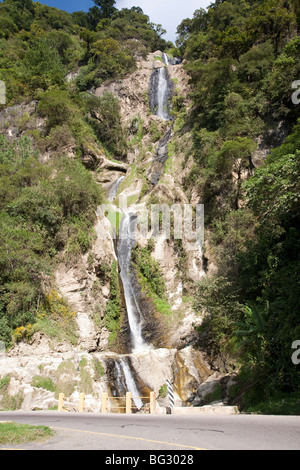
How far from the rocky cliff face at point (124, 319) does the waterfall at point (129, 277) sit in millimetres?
585

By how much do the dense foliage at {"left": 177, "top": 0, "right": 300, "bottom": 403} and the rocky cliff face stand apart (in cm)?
226

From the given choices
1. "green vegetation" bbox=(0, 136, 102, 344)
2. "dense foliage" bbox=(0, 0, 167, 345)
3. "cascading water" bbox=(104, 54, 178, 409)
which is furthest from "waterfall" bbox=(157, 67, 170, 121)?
"green vegetation" bbox=(0, 136, 102, 344)

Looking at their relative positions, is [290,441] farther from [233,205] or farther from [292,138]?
[233,205]

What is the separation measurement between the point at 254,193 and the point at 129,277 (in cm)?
1462

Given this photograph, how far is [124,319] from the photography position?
22.9 m

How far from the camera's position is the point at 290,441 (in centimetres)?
470

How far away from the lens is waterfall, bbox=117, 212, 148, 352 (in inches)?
847

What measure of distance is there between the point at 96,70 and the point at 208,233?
40.2 meters

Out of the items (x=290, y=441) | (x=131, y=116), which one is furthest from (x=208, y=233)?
(x=131, y=116)

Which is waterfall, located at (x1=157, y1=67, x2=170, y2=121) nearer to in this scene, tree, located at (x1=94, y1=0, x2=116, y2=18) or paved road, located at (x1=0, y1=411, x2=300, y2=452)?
tree, located at (x1=94, y1=0, x2=116, y2=18)

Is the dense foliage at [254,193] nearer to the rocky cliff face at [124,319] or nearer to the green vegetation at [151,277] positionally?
the rocky cliff face at [124,319]

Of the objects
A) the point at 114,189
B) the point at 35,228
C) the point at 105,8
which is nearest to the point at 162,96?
the point at 114,189

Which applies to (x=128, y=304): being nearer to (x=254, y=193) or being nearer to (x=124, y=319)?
(x=124, y=319)

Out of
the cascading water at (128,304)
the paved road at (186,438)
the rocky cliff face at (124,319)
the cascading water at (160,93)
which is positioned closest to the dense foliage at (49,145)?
the rocky cliff face at (124,319)
